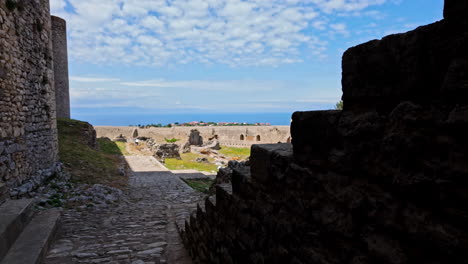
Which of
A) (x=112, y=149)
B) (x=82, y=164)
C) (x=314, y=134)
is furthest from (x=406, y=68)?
(x=112, y=149)

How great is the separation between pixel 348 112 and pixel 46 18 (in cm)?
1074

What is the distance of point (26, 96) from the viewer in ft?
24.9

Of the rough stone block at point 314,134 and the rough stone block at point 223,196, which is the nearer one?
the rough stone block at point 314,134

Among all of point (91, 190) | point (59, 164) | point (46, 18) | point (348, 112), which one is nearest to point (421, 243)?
point (348, 112)

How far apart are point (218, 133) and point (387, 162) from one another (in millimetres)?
37864

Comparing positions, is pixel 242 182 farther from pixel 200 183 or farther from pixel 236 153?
Result: pixel 236 153

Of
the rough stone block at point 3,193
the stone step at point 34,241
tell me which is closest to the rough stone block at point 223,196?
the stone step at point 34,241

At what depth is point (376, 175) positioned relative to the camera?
1.36m

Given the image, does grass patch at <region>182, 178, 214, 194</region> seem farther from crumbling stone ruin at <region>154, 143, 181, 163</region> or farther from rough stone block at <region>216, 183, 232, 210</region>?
crumbling stone ruin at <region>154, 143, 181, 163</region>

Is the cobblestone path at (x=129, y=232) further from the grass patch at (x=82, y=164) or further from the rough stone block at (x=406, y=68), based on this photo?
the rough stone block at (x=406, y=68)

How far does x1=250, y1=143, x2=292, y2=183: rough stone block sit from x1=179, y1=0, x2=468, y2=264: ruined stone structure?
0.02m

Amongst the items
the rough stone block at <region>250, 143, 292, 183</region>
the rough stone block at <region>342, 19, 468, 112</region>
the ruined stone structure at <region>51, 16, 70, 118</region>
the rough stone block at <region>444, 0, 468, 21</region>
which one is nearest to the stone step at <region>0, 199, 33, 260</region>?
the rough stone block at <region>250, 143, 292, 183</region>

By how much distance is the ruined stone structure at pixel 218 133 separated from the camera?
116ft

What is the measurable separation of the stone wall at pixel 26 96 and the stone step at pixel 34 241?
1.56 meters
